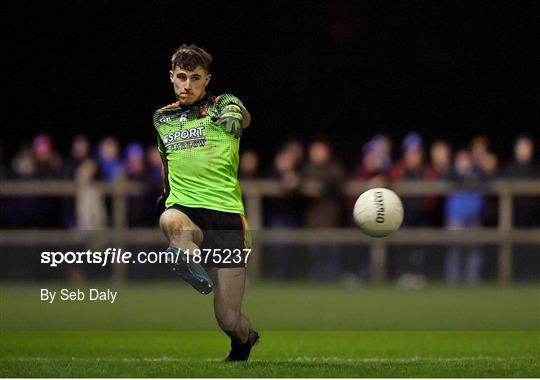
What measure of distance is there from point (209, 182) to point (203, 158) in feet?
0.59

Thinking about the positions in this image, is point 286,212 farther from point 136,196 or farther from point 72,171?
point 72,171

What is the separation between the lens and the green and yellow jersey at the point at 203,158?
30.1 ft

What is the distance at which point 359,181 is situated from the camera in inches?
744

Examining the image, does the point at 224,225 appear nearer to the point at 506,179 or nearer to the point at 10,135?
the point at 506,179

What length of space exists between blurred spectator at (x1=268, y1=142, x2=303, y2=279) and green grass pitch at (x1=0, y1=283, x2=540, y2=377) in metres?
0.51

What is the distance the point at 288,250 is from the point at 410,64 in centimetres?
483

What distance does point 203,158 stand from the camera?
919 centimetres

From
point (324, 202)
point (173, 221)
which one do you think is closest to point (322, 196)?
point (324, 202)

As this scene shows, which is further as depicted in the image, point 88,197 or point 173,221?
point 88,197

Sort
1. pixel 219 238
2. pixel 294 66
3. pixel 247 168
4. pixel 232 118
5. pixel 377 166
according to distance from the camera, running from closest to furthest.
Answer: pixel 232 118
pixel 219 238
pixel 377 166
pixel 247 168
pixel 294 66

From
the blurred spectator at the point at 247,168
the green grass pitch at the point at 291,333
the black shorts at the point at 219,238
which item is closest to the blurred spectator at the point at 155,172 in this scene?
the blurred spectator at the point at 247,168

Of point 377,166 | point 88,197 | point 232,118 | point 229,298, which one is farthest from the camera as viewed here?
point 88,197

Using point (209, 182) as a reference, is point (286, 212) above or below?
below

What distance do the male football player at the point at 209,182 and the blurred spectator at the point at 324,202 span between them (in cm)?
924
